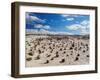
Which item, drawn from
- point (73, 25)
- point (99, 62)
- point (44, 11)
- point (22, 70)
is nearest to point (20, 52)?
point (22, 70)

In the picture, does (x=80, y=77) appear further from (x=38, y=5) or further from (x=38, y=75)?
(x=38, y=5)

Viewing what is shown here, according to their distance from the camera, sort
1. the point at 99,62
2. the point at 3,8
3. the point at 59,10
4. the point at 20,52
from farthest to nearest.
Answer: the point at 99,62, the point at 59,10, the point at 20,52, the point at 3,8

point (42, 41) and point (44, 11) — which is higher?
point (44, 11)

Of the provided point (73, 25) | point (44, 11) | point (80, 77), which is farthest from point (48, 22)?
point (80, 77)

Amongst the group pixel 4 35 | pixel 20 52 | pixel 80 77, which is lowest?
pixel 80 77

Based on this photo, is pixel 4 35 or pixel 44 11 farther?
pixel 44 11

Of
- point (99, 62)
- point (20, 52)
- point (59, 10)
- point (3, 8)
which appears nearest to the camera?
point (3, 8)

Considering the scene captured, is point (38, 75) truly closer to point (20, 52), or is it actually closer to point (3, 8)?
point (20, 52)
